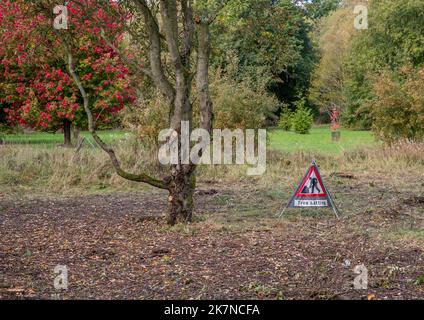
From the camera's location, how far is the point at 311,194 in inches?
376

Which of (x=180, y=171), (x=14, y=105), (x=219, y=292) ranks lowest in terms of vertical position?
(x=219, y=292)

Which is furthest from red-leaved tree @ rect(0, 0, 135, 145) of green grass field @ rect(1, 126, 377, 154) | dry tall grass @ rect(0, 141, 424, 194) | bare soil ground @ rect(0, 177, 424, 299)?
bare soil ground @ rect(0, 177, 424, 299)

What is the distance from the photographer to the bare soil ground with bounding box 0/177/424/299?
5875 mm

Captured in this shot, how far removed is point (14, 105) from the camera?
19.4 m

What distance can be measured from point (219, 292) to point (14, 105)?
50.2 ft

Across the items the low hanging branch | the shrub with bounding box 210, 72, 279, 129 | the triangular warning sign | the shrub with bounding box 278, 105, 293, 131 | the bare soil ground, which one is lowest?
the bare soil ground

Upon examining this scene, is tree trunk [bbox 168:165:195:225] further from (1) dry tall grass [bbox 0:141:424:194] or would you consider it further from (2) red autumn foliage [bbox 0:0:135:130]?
(2) red autumn foliage [bbox 0:0:135:130]

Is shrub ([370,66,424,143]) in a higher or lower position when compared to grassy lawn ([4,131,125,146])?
higher

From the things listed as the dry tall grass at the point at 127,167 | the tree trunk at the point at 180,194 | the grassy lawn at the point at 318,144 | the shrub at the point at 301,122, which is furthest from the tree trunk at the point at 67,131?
the shrub at the point at 301,122

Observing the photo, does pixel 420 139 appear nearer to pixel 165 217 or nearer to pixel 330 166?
pixel 330 166

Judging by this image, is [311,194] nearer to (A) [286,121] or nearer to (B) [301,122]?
(B) [301,122]

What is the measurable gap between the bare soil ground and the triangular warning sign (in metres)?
0.22

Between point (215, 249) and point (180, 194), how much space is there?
1.56 m

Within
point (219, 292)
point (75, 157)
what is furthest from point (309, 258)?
point (75, 157)
